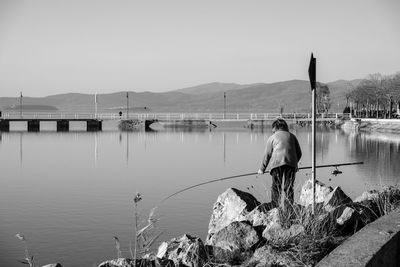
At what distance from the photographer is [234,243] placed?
6070mm

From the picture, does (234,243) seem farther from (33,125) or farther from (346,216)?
(33,125)

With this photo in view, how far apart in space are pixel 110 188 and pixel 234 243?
1367 centimetres

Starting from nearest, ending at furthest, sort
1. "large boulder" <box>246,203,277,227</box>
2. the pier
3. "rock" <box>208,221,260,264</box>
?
"rock" <box>208,221,260,264</box> < "large boulder" <box>246,203,277,227</box> < the pier

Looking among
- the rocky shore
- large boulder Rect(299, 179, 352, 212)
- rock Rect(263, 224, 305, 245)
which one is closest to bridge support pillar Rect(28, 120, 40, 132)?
large boulder Rect(299, 179, 352, 212)

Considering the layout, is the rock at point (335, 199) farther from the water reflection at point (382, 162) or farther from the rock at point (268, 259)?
the water reflection at point (382, 162)

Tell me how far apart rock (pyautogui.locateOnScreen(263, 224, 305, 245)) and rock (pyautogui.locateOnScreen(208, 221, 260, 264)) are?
1.00 feet

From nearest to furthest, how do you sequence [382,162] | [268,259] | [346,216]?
[268,259] → [346,216] → [382,162]

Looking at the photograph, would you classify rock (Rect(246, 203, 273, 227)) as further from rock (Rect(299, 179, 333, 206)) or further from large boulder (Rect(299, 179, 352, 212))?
rock (Rect(299, 179, 333, 206))

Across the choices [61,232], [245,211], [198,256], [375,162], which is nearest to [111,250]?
[61,232]

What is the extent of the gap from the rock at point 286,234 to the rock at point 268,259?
0.67 ft

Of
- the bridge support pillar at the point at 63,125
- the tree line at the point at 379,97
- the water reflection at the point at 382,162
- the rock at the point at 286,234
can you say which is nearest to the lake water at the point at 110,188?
the water reflection at the point at 382,162

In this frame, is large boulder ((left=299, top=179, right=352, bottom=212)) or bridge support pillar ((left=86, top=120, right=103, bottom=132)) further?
bridge support pillar ((left=86, top=120, right=103, bottom=132))

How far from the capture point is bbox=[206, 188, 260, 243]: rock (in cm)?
914

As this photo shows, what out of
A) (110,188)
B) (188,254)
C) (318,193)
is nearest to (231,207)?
(318,193)
